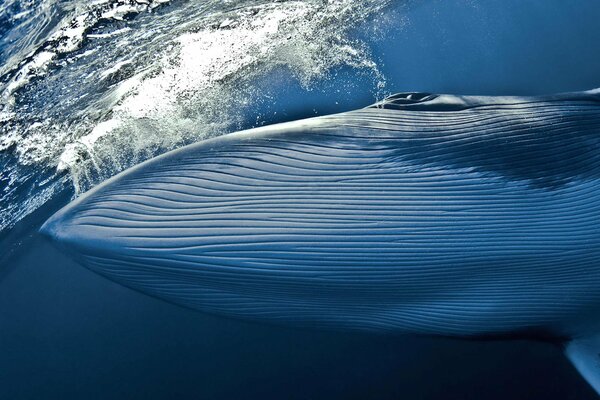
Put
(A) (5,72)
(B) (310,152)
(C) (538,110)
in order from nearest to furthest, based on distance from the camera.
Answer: (B) (310,152) → (C) (538,110) → (A) (5,72)

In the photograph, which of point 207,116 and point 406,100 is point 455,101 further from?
point 207,116

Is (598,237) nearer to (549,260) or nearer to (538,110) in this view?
(549,260)

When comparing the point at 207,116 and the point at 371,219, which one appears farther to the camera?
the point at 207,116

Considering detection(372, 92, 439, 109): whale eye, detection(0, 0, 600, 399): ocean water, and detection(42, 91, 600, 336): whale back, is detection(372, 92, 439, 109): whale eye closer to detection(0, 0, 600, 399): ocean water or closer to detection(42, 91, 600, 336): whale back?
detection(42, 91, 600, 336): whale back

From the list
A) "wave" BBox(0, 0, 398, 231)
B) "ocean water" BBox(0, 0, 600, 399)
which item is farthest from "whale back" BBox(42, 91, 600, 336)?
"wave" BBox(0, 0, 398, 231)

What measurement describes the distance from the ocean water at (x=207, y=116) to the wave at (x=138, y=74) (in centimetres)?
1

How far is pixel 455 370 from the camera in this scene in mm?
4871

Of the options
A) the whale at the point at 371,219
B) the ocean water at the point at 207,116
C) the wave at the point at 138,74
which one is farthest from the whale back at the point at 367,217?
the wave at the point at 138,74

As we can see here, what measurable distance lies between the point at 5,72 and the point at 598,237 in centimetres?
554

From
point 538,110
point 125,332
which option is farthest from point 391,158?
point 125,332

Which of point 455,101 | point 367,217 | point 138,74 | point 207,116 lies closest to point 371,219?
point 367,217

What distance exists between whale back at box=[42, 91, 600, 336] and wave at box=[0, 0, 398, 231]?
117 centimetres

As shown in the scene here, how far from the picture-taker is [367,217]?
4.34 meters

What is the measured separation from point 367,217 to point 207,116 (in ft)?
7.09
